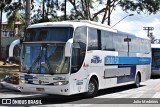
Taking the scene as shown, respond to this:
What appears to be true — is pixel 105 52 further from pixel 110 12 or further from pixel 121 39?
pixel 110 12

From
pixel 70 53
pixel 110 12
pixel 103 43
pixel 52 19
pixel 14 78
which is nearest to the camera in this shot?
pixel 70 53

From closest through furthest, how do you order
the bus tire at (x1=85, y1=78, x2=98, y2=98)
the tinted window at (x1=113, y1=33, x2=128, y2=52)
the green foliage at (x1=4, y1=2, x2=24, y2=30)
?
the bus tire at (x1=85, y1=78, x2=98, y2=98) < the tinted window at (x1=113, y1=33, x2=128, y2=52) < the green foliage at (x1=4, y1=2, x2=24, y2=30)

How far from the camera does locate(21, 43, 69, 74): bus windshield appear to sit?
13.8 m

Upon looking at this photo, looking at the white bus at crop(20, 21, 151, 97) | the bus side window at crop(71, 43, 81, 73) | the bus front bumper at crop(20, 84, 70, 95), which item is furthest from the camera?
the bus side window at crop(71, 43, 81, 73)

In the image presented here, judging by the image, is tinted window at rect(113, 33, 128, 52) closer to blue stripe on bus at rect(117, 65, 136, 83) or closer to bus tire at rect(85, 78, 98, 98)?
blue stripe on bus at rect(117, 65, 136, 83)

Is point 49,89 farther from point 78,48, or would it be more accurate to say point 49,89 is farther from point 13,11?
point 13,11

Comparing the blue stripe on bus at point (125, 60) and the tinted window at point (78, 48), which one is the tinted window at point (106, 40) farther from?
the tinted window at point (78, 48)

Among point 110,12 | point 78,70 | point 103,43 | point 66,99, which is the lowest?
point 66,99

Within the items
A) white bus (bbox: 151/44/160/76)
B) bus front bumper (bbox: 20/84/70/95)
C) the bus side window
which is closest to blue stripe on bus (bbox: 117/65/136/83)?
the bus side window

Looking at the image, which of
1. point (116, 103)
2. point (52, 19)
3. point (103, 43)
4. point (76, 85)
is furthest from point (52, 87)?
point (52, 19)

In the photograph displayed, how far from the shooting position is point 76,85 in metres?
14.2

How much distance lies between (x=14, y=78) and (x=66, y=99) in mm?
4285

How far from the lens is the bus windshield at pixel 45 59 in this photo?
13812 millimetres

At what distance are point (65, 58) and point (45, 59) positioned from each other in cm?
76
